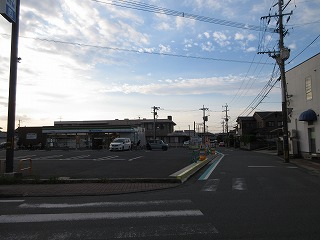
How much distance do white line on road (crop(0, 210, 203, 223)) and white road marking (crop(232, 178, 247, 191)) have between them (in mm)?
4200

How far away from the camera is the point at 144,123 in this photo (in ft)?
335

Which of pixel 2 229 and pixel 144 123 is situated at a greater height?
pixel 144 123

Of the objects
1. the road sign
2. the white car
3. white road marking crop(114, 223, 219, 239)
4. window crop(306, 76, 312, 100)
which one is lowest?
white road marking crop(114, 223, 219, 239)

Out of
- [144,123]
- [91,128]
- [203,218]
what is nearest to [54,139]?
[91,128]

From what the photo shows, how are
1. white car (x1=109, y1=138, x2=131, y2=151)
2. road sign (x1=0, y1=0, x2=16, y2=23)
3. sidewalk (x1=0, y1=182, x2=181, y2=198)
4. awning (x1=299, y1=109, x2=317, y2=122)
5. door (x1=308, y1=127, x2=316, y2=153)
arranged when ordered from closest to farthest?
1. sidewalk (x1=0, y1=182, x2=181, y2=198)
2. road sign (x1=0, y1=0, x2=16, y2=23)
3. awning (x1=299, y1=109, x2=317, y2=122)
4. door (x1=308, y1=127, x2=316, y2=153)
5. white car (x1=109, y1=138, x2=131, y2=151)

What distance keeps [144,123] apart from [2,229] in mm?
95800

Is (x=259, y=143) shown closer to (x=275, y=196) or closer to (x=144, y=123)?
(x=144, y=123)

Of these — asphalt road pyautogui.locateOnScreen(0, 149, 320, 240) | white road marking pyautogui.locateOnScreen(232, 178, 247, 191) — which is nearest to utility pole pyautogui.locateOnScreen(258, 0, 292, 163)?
white road marking pyautogui.locateOnScreen(232, 178, 247, 191)

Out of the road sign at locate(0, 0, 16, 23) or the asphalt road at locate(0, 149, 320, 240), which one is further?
the road sign at locate(0, 0, 16, 23)

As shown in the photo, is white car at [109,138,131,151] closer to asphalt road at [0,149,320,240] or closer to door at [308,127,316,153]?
door at [308,127,316,153]

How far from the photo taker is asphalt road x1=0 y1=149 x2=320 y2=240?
612cm

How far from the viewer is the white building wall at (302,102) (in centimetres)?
2512

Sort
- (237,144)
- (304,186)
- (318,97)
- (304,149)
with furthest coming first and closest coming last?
(237,144), (304,149), (318,97), (304,186)

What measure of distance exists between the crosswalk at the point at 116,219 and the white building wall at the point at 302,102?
1945 centimetres
